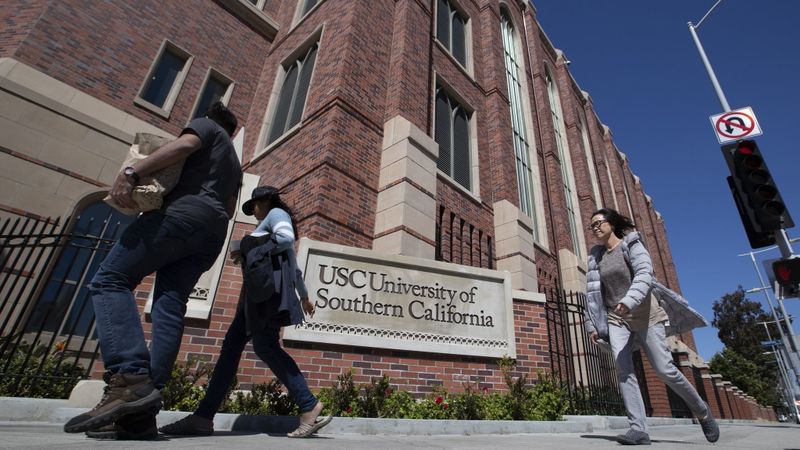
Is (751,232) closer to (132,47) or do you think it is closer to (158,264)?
(158,264)

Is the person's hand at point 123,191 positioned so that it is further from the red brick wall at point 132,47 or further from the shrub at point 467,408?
the red brick wall at point 132,47

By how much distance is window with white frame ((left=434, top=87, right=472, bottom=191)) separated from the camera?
10148mm

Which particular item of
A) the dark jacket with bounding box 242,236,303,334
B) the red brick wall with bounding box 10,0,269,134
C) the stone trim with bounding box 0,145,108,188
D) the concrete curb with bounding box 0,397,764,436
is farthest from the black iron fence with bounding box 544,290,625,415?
the red brick wall with bounding box 10,0,269,134

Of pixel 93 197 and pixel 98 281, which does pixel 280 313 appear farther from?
pixel 93 197

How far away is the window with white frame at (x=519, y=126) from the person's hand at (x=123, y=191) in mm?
11222

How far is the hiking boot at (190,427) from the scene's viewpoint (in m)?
2.43

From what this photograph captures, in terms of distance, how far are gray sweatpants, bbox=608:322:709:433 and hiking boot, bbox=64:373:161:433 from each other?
3366mm

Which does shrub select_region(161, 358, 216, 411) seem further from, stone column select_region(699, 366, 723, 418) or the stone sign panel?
stone column select_region(699, 366, 723, 418)

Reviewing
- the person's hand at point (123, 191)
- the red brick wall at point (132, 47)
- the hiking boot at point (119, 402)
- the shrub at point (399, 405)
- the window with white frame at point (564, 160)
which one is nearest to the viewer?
the hiking boot at point (119, 402)

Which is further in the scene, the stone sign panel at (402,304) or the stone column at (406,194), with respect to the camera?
the stone column at (406,194)

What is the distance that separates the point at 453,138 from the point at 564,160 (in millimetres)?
9732

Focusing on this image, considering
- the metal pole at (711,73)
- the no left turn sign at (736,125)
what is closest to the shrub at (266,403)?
the no left turn sign at (736,125)

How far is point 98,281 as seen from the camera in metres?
2.04

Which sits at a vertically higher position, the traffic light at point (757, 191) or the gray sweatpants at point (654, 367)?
the traffic light at point (757, 191)
